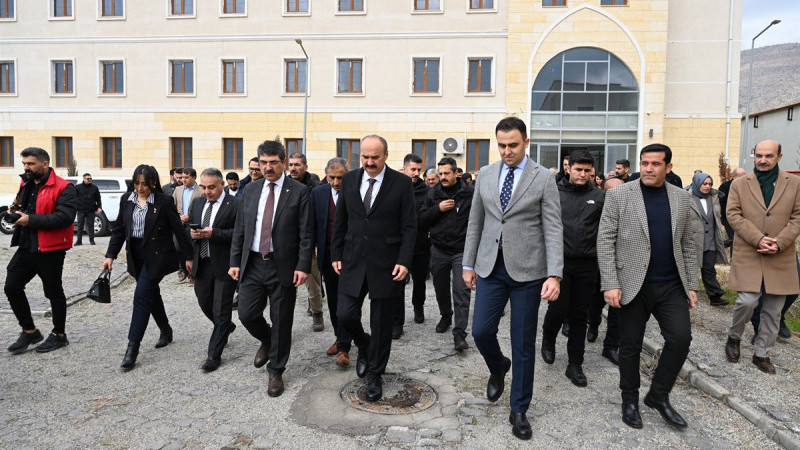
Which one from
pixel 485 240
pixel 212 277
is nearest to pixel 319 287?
pixel 212 277

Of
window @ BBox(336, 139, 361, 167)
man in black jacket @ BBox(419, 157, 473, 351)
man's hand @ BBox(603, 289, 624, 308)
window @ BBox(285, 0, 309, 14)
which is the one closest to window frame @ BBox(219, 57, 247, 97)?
window @ BBox(285, 0, 309, 14)

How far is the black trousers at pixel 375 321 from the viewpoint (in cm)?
435

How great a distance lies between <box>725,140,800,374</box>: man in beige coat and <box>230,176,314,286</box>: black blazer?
425cm

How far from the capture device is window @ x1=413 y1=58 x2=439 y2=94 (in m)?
24.0

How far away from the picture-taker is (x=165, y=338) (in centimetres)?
581

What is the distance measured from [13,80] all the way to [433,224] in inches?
1138

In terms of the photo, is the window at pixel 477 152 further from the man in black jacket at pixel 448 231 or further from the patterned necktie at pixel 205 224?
the patterned necktie at pixel 205 224

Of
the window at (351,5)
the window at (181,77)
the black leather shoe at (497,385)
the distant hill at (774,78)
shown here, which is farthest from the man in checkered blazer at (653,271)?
the distant hill at (774,78)

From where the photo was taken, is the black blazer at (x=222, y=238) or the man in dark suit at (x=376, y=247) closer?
the man in dark suit at (x=376, y=247)

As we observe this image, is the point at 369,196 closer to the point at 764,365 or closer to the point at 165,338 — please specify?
the point at 165,338

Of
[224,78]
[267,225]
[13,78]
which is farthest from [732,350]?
[13,78]

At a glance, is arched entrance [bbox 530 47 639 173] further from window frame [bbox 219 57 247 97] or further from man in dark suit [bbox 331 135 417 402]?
man in dark suit [bbox 331 135 417 402]

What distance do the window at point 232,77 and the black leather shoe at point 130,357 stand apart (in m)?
21.7

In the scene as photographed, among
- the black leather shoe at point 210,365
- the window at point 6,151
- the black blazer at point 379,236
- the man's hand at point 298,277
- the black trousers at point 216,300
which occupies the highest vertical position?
the window at point 6,151
